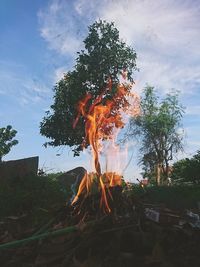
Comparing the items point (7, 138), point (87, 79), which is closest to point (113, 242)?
point (87, 79)

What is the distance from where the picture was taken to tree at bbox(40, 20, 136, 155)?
36.4 meters

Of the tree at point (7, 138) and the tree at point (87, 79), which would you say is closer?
the tree at point (87, 79)

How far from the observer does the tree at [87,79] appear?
3641 centimetres

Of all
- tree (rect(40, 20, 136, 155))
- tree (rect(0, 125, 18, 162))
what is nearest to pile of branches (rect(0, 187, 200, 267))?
tree (rect(40, 20, 136, 155))

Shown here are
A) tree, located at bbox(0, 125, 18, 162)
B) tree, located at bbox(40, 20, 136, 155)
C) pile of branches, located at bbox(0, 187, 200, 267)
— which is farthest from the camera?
tree, located at bbox(0, 125, 18, 162)

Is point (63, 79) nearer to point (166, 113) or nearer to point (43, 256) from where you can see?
point (166, 113)

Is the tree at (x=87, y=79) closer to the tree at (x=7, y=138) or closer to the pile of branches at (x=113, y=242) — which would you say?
the tree at (x=7, y=138)

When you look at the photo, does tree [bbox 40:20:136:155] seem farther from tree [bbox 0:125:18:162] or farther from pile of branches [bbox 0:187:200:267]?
pile of branches [bbox 0:187:200:267]

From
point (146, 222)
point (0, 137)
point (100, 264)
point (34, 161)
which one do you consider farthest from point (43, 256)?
point (0, 137)

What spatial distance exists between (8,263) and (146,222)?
215 cm

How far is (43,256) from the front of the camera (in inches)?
231

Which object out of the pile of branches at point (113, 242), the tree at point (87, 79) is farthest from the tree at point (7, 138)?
the pile of branches at point (113, 242)

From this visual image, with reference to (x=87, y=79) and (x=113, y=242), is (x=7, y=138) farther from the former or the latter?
(x=113, y=242)

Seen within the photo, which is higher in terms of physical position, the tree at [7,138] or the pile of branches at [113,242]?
the tree at [7,138]
